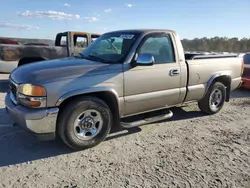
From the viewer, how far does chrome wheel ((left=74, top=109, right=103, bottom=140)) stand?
374 centimetres

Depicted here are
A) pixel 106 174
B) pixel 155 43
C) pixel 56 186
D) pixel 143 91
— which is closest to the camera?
pixel 56 186

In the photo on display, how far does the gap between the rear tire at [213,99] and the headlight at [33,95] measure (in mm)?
3570

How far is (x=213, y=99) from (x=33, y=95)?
408cm

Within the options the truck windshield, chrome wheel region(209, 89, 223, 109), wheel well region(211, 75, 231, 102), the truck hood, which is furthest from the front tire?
wheel well region(211, 75, 231, 102)

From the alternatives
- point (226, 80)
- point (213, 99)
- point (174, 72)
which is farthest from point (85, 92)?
point (226, 80)

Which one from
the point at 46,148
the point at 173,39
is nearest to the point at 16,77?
the point at 46,148

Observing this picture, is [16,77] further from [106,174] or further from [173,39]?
[173,39]

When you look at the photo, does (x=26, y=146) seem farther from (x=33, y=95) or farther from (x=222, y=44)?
(x=222, y=44)

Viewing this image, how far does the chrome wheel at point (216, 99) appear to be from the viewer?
568 cm

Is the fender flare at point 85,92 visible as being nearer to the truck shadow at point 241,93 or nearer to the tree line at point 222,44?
the truck shadow at point 241,93

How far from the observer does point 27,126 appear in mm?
3350

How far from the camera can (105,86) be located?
12.3 ft

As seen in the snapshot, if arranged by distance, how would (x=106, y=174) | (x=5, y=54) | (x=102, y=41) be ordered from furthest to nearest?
(x=5, y=54)
(x=102, y=41)
(x=106, y=174)

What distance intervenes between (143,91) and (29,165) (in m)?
2.10
